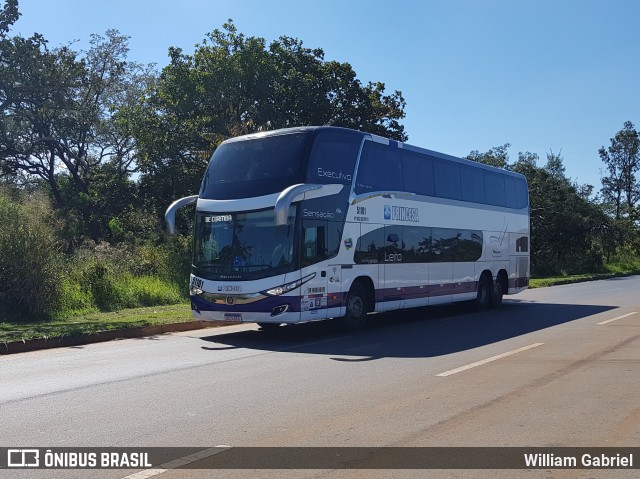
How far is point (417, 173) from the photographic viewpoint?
56.6ft

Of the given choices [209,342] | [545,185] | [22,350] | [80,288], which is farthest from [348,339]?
[545,185]

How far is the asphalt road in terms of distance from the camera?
6324 mm

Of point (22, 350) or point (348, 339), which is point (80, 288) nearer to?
point (22, 350)

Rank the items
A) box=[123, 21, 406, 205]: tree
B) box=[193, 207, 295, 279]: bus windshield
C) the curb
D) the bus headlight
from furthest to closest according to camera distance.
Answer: box=[123, 21, 406, 205]: tree
box=[193, 207, 295, 279]: bus windshield
the bus headlight
the curb

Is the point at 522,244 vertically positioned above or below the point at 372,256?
above

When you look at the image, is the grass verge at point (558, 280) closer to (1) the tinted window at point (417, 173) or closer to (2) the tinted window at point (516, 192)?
(2) the tinted window at point (516, 192)

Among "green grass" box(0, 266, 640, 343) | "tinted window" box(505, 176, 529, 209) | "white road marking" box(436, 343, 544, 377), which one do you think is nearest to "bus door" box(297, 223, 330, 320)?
"white road marking" box(436, 343, 544, 377)

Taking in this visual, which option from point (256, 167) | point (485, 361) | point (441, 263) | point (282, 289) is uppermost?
point (256, 167)

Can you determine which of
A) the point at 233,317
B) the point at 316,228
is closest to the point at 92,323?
the point at 233,317

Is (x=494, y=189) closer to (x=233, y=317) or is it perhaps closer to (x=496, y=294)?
(x=496, y=294)

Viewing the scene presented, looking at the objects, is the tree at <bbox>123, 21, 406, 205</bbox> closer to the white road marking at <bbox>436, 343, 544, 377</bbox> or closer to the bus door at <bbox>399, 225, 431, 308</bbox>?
the bus door at <bbox>399, 225, 431, 308</bbox>
